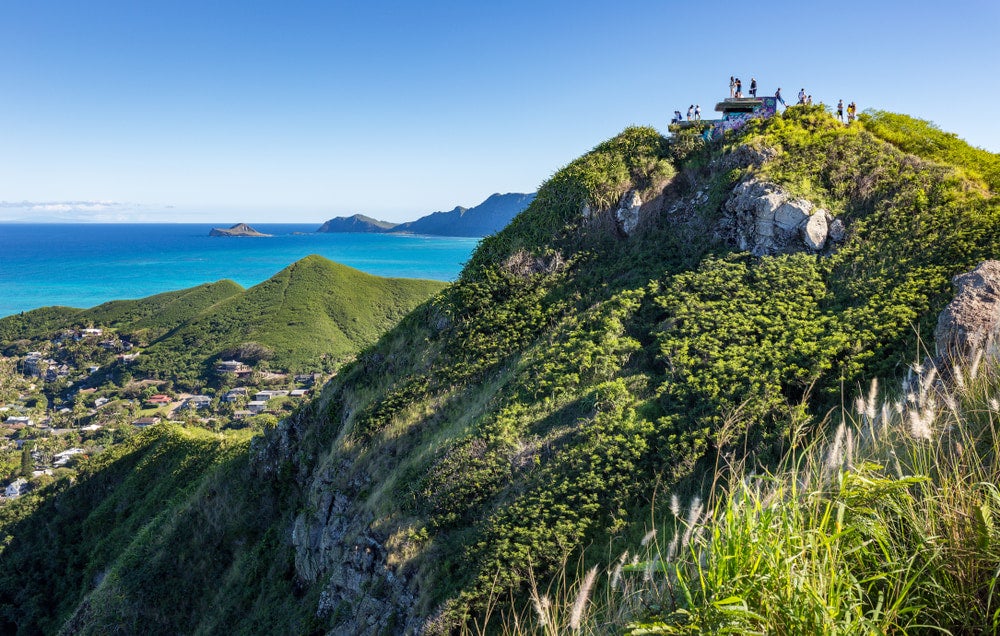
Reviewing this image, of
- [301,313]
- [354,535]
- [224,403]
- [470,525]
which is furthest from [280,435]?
[301,313]

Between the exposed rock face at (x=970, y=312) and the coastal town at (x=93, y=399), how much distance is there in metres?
50.7

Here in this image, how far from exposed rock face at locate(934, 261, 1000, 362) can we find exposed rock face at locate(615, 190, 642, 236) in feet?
28.2

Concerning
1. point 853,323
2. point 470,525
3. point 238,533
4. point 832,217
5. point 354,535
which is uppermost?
point 832,217

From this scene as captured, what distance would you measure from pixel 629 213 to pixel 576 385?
23.0 feet

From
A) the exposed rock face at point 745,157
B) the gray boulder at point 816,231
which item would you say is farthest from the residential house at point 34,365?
the gray boulder at point 816,231

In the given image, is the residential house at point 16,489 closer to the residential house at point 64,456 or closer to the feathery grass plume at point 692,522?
the residential house at point 64,456

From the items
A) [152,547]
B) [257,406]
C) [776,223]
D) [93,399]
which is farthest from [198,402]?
[776,223]

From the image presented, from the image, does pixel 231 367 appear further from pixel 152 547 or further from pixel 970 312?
pixel 970 312

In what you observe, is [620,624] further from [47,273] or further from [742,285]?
[47,273]

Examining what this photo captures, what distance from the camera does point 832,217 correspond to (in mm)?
13695

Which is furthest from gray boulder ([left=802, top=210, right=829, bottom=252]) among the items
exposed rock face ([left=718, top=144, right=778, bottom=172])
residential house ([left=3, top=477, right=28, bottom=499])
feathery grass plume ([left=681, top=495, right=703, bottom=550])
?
residential house ([left=3, top=477, right=28, bottom=499])

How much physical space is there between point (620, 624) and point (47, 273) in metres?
256

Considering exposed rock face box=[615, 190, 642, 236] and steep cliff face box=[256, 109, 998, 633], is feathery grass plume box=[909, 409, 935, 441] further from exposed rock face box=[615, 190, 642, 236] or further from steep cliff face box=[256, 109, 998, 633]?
exposed rock face box=[615, 190, 642, 236]

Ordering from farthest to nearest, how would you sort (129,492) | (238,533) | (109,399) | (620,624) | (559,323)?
(109,399) → (129,492) → (238,533) → (559,323) → (620,624)
